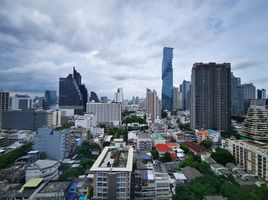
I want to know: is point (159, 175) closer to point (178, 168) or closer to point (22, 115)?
point (178, 168)

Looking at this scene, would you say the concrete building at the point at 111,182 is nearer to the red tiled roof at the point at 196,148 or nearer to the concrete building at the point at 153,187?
the concrete building at the point at 153,187

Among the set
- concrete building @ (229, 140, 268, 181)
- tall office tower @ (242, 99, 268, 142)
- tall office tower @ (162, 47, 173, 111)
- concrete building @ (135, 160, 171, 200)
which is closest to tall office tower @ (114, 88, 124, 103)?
tall office tower @ (162, 47, 173, 111)

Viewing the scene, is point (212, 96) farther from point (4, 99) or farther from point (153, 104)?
point (4, 99)

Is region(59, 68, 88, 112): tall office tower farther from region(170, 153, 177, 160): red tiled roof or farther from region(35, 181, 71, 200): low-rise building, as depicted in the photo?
region(35, 181, 71, 200): low-rise building

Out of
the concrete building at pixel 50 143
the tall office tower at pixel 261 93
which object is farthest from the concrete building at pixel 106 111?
the tall office tower at pixel 261 93

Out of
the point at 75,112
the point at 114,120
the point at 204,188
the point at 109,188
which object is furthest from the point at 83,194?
the point at 75,112

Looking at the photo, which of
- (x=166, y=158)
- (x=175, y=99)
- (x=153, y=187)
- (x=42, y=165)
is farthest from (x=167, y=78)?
(x=153, y=187)
